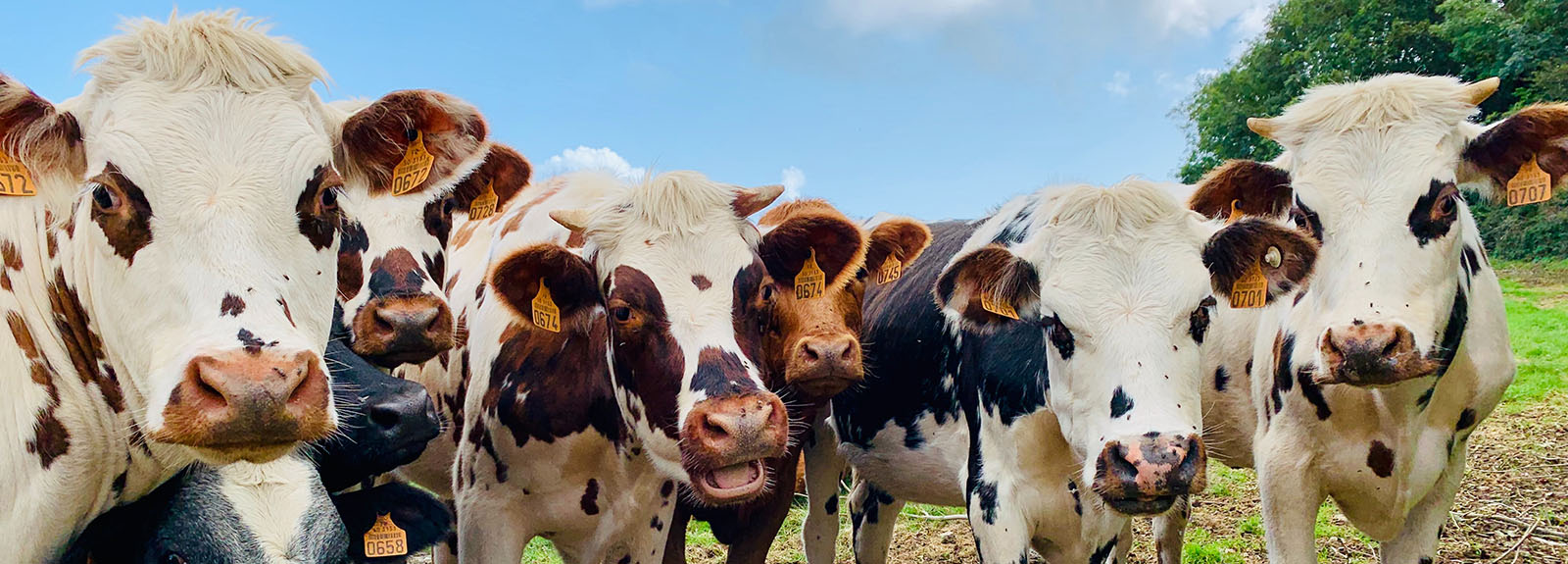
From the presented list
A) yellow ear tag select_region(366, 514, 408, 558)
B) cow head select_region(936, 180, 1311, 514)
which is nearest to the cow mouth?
yellow ear tag select_region(366, 514, 408, 558)

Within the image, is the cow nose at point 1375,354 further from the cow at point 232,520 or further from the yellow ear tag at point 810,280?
the cow at point 232,520

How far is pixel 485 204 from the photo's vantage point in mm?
4875

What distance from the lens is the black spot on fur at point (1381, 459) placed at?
14.8ft

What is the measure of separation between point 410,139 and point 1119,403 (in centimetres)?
252

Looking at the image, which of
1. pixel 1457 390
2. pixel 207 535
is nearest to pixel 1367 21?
pixel 1457 390

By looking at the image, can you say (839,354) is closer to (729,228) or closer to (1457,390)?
(729,228)

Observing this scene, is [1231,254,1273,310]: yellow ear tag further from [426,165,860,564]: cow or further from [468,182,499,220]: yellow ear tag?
[468,182,499,220]: yellow ear tag

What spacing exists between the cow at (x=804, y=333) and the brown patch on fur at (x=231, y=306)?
222cm

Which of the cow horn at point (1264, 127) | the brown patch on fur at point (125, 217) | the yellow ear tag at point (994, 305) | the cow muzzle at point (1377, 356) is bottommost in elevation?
the cow muzzle at point (1377, 356)

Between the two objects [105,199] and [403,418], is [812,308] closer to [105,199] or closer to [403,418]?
[403,418]

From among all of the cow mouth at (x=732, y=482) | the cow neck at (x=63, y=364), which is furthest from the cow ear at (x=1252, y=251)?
the cow neck at (x=63, y=364)

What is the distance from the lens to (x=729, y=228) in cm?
414

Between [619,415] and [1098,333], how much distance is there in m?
1.89

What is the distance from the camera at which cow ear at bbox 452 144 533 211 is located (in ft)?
15.9
